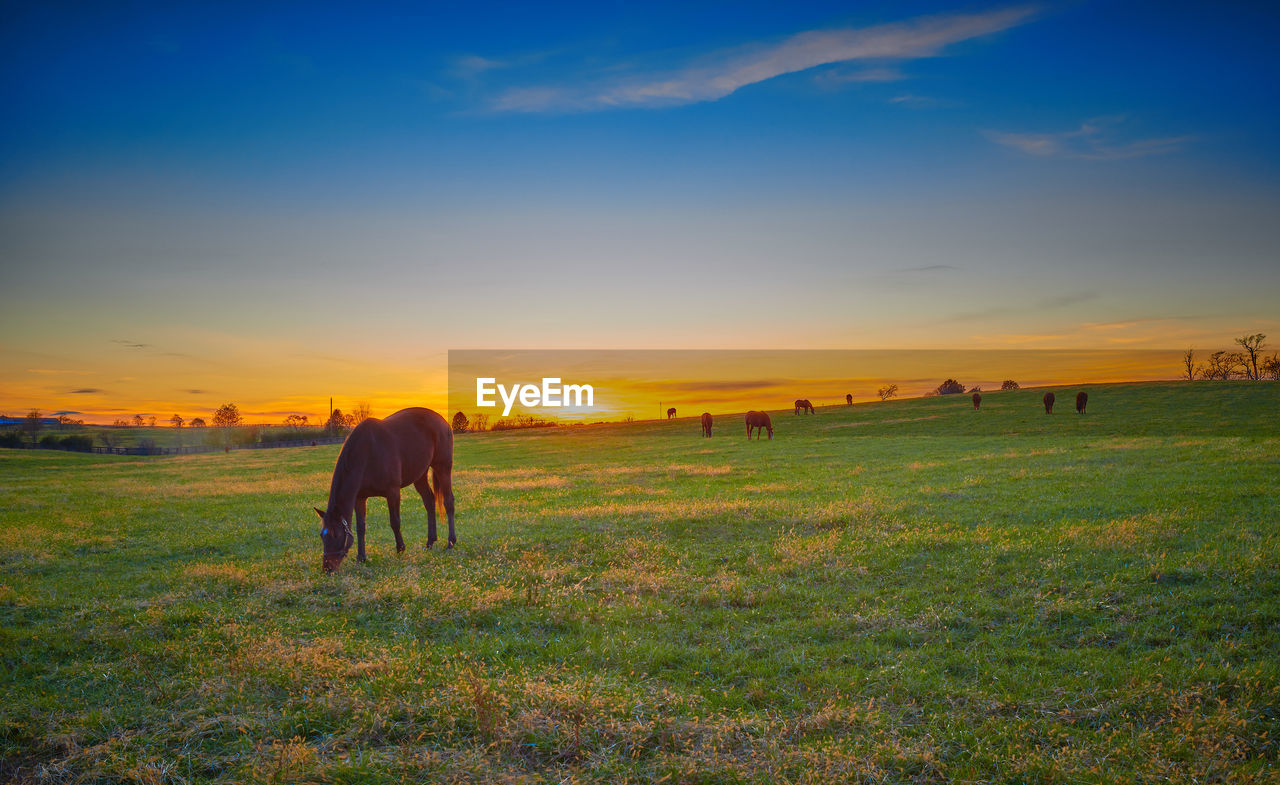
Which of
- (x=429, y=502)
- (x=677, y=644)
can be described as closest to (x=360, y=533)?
(x=429, y=502)

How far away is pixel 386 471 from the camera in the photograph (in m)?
12.9

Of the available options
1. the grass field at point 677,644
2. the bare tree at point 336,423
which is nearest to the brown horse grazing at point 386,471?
the grass field at point 677,644

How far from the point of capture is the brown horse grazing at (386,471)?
1198 centimetres

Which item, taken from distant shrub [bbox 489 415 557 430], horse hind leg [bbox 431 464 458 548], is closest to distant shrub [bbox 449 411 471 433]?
distant shrub [bbox 489 415 557 430]

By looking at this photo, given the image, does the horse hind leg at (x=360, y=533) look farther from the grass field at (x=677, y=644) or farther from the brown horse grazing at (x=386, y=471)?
the grass field at (x=677, y=644)

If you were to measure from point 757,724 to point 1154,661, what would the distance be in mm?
4919

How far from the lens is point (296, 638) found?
26.8ft

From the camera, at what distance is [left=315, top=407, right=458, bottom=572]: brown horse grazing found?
1198 centimetres

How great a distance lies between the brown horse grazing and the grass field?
716 mm

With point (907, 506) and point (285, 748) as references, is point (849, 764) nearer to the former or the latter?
point (285, 748)

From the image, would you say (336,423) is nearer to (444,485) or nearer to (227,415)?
(227,415)

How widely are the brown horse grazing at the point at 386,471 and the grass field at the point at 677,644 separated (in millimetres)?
716

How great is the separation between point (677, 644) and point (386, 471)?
763cm

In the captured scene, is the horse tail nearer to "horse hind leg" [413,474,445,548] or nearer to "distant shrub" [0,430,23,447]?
"horse hind leg" [413,474,445,548]
